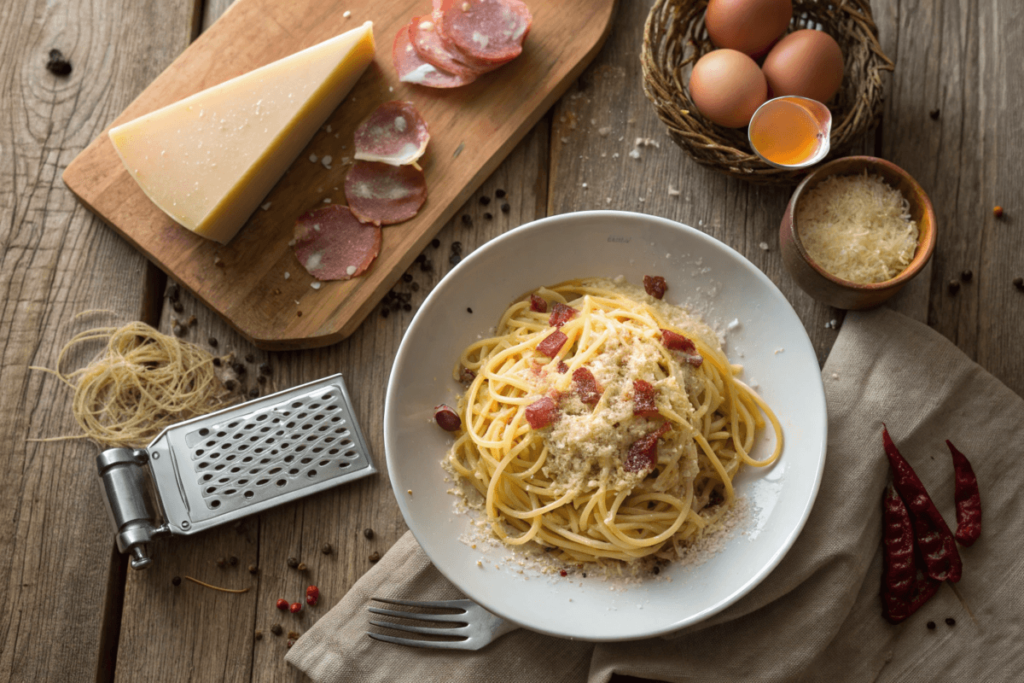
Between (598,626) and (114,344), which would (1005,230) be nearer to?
(598,626)

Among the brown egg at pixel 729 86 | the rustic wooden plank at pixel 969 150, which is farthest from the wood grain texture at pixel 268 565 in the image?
the rustic wooden plank at pixel 969 150

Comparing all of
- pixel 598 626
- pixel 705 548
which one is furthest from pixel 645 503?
pixel 598 626

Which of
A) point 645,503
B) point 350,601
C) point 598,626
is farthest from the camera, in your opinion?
point 350,601

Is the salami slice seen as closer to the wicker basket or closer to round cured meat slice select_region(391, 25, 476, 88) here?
round cured meat slice select_region(391, 25, 476, 88)

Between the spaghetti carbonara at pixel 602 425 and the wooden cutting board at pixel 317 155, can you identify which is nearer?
the spaghetti carbonara at pixel 602 425

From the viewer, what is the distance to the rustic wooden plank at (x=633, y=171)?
3.41m

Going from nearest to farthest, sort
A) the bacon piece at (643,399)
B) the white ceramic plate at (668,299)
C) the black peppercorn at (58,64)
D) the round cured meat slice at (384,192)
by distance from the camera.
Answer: the bacon piece at (643,399), the white ceramic plate at (668,299), the round cured meat slice at (384,192), the black peppercorn at (58,64)

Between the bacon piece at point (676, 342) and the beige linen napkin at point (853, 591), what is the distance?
0.78 metres

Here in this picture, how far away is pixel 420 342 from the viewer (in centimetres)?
297

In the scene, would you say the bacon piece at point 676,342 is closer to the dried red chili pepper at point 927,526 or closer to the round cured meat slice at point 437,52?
the dried red chili pepper at point 927,526

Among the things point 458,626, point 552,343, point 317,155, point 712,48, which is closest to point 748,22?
point 712,48

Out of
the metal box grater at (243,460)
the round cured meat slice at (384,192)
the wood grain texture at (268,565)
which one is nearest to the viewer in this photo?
the metal box grater at (243,460)

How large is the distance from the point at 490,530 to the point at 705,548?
35.7 inches

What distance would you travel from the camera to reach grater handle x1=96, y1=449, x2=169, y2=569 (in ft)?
10.0
